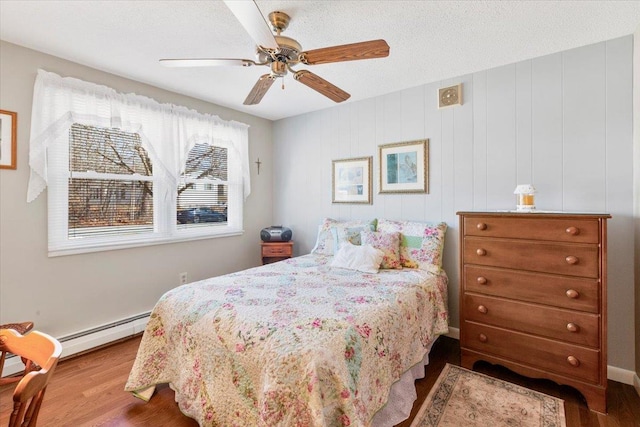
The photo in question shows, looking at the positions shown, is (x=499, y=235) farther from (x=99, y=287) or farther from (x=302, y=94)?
(x=99, y=287)

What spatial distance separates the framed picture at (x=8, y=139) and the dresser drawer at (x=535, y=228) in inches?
137

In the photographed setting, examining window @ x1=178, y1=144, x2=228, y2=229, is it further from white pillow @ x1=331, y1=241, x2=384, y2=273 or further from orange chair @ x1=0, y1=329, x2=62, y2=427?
orange chair @ x1=0, y1=329, x2=62, y2=427

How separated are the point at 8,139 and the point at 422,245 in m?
3.40

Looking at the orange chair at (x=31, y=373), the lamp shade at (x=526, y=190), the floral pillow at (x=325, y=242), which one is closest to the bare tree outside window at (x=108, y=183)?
the floral pillow at (x=325, y=242)

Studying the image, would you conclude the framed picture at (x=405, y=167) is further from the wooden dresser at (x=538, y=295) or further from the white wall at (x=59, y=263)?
the white wall at (x=59, y=263)

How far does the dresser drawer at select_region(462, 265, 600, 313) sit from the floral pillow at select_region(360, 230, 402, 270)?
0.58 m

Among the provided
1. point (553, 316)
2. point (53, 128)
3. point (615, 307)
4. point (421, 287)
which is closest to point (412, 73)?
point (421, 287)

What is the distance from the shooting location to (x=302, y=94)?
3.24 metres

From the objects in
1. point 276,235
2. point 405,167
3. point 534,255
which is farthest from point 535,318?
point 276,235

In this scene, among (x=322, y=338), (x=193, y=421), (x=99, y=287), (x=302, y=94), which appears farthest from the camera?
(x=302, y=94)

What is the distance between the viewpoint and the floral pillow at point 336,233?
301cm

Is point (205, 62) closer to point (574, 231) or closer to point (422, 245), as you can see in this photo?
point (422, 245)

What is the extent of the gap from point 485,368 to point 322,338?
174 cm

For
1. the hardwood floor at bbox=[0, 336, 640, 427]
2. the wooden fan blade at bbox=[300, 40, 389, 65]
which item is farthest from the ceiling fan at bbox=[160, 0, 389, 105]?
the hardwood floor at bbox=[0, 336, 640, 427]
